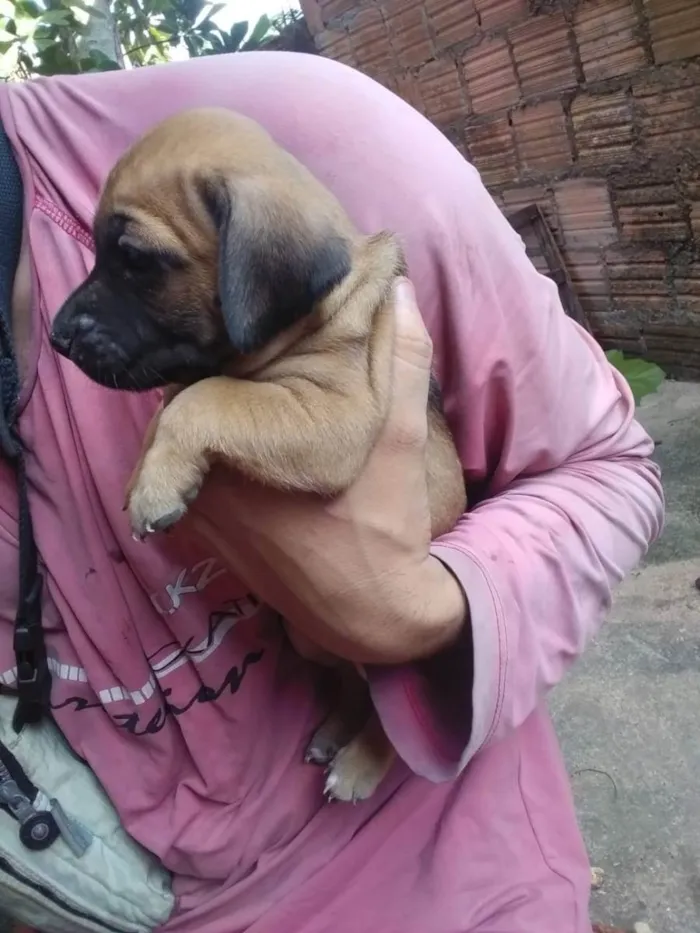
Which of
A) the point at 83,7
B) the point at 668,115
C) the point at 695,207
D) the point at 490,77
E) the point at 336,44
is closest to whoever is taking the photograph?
the point at 83,7

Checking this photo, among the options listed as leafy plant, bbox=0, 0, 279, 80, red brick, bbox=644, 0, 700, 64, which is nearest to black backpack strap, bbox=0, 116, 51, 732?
leafy plant, bbox=0, 0, 279, 80

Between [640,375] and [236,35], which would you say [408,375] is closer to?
[640,375]

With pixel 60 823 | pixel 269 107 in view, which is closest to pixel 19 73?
pixel 269 107

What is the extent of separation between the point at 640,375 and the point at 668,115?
115 cm

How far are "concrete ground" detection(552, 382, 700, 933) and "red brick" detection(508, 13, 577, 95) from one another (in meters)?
2.04

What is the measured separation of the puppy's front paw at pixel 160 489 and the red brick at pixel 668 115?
3327mm

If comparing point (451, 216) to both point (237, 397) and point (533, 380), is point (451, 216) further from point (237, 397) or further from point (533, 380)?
point (237, 397)

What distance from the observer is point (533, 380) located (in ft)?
4.89

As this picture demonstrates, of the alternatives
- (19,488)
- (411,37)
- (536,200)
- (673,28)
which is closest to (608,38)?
(673,28)

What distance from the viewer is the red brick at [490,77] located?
4.62m

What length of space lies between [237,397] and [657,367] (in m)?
3.58

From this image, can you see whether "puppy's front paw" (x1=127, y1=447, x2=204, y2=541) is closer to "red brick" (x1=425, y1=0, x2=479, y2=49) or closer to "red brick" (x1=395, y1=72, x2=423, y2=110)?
"red brick" (x1=425, y1=0, x2=479, y2=49)

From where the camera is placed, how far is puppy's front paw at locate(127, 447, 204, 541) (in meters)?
1.25

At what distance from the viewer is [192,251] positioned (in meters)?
1.38
